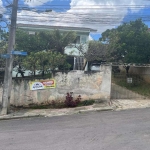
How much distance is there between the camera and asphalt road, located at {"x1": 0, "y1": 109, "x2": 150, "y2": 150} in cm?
506

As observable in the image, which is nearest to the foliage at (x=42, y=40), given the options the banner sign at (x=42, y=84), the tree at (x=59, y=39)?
the tree at (x=59, y=39)

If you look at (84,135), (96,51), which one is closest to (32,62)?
(96,51)

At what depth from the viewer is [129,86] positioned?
13703 mm

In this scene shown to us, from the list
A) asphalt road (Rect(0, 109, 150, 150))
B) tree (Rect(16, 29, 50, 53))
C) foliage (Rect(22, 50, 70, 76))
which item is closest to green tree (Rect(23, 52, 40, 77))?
foliage (Rect(22, 50, 70, 76))

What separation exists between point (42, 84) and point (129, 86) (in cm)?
650

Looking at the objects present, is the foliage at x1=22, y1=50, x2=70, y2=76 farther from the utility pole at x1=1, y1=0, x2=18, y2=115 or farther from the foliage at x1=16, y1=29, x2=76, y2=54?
the foliage at x1=16, y1=29, x2=76, y2=54

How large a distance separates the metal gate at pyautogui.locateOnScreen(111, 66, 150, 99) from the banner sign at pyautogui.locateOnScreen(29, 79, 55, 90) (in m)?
4.15

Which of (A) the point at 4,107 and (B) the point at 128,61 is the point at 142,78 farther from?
(A) the point at 4,107

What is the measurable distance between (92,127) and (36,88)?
17.4 feet

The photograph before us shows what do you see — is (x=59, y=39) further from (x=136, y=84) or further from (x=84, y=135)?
(x=84, y=135)

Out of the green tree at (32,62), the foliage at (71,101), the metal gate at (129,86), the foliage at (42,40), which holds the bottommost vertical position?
the foliage at (71,101)

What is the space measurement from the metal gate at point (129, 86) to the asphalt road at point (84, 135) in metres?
4.26

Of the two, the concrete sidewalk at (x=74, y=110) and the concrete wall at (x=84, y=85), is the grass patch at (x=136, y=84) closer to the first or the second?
the concrete wall at (x=84, y=85)

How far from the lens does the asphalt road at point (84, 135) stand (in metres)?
5.06
